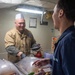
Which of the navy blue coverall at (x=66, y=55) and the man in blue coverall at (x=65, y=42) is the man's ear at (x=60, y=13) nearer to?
the man in blue coverall at (x=65, y=42)

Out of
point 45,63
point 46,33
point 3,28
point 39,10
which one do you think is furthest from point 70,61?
point 46,33

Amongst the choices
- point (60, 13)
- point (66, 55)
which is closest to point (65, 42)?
point (66, 55)

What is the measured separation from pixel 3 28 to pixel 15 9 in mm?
408

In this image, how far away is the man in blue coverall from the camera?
88 cm

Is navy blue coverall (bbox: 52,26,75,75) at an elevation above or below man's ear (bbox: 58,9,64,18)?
below

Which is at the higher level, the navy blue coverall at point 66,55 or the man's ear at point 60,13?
the man's ear at point 60,13

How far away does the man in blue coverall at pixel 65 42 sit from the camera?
0.88m

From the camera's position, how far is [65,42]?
2.95 feet

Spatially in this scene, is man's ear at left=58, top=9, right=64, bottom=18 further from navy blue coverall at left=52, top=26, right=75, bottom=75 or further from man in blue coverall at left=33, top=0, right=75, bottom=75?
navy blue coverall at left=52, top=26, right=75, bottom=75

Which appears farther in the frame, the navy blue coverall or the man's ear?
the man's ear

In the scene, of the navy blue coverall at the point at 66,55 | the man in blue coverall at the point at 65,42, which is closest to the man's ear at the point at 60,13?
the man in blue coverall at the point at 65,42

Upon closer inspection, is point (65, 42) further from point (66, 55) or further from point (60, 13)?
point (60, 13)

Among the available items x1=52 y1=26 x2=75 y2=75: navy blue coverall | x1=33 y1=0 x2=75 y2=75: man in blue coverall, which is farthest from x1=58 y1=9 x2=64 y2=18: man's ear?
x1=52 y1=26 x2=75 y2=75: navy blue coverall

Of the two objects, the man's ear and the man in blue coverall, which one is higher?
the man's ear
